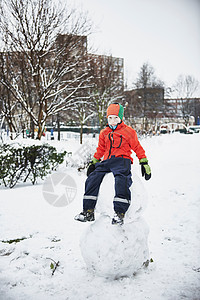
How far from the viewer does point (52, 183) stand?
7051 mm

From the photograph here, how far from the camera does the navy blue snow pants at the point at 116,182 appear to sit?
249 centimetres

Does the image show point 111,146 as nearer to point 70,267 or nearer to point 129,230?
point 129,230

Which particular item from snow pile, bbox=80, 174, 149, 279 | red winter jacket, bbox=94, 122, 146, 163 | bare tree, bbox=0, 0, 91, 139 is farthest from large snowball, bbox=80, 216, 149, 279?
bare tree, bbox=0, 0, 91, 139

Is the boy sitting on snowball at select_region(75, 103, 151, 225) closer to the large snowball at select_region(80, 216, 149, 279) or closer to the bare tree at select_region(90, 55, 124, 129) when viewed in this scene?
the large snowball at select_region(80, 216, 149, 279)

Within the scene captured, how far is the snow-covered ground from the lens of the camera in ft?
8.42

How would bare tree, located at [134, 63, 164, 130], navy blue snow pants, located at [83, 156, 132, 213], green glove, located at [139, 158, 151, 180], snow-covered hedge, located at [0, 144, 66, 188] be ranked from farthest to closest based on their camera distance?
1. bare tree, located at [134, 63, 164, 130]
2. snow-covered hedge, located at [0, 144, 66, 188]
3. green glove, located at [139, 158, 151, 180]
4. navy blue snow pants, located at [83, 156, 132, 213]

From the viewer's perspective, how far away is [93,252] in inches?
104

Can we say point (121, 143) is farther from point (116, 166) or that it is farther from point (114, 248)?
point (114, 248)

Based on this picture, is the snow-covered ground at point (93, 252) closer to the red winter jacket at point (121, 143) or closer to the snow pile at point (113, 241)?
the snow pile at point (113, 241)

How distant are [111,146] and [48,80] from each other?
8755 millimetres

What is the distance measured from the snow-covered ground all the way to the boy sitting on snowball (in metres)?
0.12

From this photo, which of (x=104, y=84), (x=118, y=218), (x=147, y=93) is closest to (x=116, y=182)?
(x=118, y=218)

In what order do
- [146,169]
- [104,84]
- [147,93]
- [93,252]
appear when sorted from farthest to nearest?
1. [147,93]
2. [104,84]
3. [146,169]
4. [93,252]

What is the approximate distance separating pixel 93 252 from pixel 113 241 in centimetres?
26
